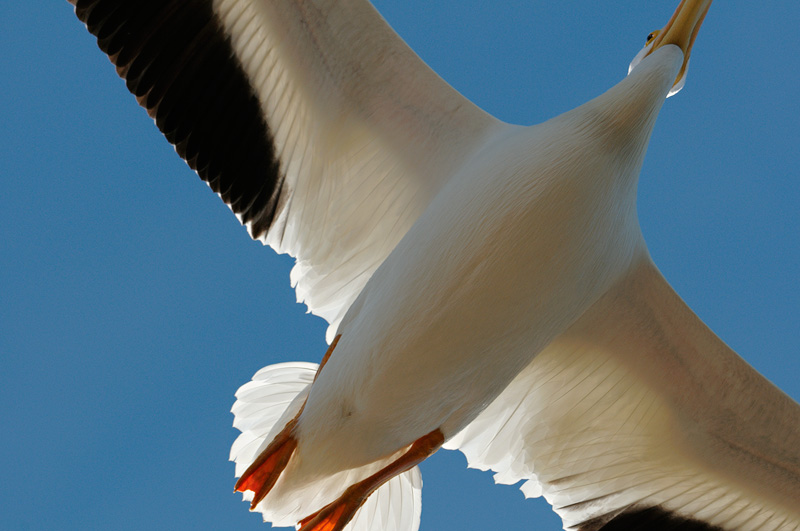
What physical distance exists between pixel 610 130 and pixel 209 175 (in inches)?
77.8

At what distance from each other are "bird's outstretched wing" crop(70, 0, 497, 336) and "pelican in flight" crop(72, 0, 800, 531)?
10 millimetres

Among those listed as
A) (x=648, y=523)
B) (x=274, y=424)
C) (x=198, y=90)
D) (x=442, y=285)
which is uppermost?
(x=198, y=90)

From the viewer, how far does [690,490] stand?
197 inches

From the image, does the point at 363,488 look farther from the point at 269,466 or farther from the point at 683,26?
the point at 683,26

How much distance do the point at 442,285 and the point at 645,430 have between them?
1707mm

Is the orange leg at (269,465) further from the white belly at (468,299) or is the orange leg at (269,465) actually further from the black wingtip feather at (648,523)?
the black wingtip feather at (648,523)

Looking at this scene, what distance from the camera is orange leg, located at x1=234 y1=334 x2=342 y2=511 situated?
165 inches

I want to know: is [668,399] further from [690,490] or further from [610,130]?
[610,130]

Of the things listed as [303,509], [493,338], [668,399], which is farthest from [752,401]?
[303,509]

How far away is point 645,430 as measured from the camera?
195 inches

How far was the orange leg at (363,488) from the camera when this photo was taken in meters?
4.24

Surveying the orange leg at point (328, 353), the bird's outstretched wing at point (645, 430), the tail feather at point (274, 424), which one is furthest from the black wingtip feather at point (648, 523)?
the orange leg at point (328, 353)

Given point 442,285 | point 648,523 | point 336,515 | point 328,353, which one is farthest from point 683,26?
point 336,515

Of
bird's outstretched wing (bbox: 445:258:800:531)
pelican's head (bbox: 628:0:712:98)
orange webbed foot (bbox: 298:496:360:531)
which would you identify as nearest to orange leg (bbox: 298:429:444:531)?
orange webbed foot (bbox: 298:496:360:531)
